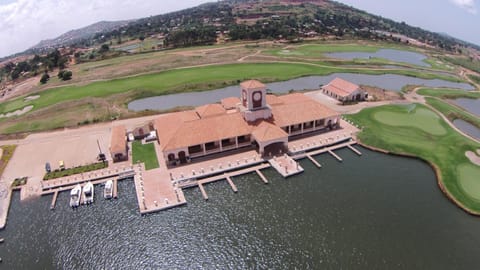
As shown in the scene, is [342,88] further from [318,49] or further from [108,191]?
[318,49]

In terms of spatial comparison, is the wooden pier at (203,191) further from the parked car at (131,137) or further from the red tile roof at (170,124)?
the parked car at (131,137)

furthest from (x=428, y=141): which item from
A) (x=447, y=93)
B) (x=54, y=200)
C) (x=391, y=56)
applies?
(x=391, y=56)

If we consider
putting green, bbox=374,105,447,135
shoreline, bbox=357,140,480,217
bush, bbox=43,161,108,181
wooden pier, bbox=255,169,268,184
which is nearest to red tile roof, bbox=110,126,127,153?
bush, bbox=43,161,108,181

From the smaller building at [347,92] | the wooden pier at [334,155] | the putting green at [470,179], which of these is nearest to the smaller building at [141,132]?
the wooden pier at [334,155]

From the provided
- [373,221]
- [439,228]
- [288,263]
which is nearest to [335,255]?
[288,263]

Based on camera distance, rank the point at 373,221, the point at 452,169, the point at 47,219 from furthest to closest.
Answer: the point at 452,169
the point at 47,219
the point at 373,221

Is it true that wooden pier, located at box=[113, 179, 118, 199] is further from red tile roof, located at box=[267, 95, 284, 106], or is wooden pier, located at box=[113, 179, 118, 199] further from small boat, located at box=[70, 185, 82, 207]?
red tile roof, located at box=[267, 95, 284, 106]

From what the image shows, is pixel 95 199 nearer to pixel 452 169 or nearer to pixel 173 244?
pixel 173 244
